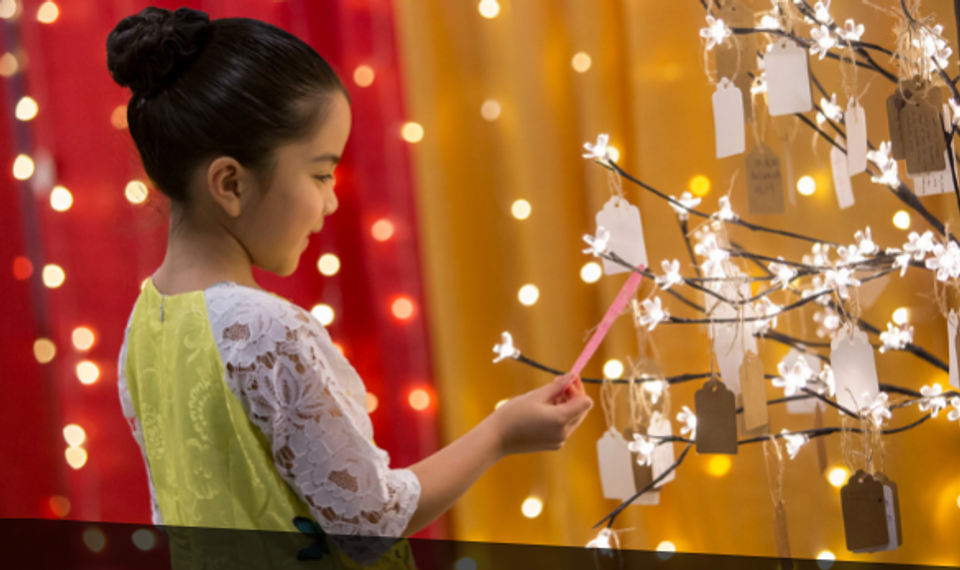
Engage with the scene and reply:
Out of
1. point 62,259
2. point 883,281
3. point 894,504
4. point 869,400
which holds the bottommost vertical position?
point 894,504

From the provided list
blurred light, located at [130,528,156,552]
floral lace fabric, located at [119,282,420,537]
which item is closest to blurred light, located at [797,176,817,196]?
floral lace fabric, located at [119,282,420,537]

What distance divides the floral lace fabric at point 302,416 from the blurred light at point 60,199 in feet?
3.51

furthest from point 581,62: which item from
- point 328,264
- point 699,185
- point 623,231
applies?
point 328,264

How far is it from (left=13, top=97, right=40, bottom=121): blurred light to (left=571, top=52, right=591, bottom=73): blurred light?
1.13 meters

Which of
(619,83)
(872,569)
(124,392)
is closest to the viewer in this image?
(872,569)

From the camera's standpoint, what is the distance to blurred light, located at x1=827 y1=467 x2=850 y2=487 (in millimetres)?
1288

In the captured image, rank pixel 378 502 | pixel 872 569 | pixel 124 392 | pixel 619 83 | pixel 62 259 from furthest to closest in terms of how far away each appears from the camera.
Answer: pixel 62 259, pixel 619 83, pixel 124 392, pixel 378 502, pixel 872 569

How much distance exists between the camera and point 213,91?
72 centimetres

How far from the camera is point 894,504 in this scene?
910mm

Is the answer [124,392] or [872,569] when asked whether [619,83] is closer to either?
[124,392]

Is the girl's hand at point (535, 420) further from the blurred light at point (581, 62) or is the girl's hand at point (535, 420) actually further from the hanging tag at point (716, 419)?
A: the blurred light at point (581, 62)

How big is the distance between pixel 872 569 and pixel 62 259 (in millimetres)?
1643

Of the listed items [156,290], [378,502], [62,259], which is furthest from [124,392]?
[62,259]

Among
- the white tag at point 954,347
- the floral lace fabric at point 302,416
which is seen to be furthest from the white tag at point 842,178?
the floral lace fabric at point 302,416
